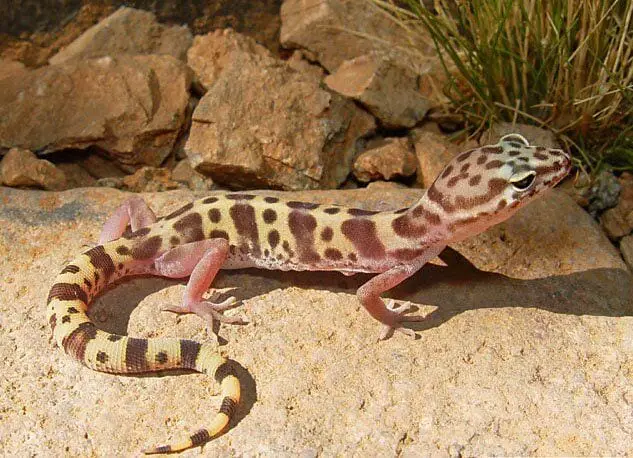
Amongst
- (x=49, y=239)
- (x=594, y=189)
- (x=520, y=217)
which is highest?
(x=49, y=239)

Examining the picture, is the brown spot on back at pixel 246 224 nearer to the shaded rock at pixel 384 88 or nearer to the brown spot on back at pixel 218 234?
the brown spot on back at pixel 218 234

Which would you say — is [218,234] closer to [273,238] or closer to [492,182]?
[273,238]

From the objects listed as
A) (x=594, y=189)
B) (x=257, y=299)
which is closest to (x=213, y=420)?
(x=257, y=299)

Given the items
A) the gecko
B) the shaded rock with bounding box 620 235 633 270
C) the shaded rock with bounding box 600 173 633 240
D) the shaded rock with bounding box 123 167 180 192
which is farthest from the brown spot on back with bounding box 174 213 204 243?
the shaded rock with bounding box 600 173 633 240

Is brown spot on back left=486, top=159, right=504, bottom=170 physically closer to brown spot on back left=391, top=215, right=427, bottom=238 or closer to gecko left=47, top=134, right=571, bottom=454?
gecko left=47, top=134, right=571, bottom=454

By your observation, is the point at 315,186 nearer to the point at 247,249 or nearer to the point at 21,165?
the point at 247,249

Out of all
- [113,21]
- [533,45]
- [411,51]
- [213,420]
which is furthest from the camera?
[113,21]

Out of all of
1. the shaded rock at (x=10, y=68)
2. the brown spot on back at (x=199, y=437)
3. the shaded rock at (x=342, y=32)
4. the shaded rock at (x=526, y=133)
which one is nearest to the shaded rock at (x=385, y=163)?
the shaded rock at (x=526, y=133)
